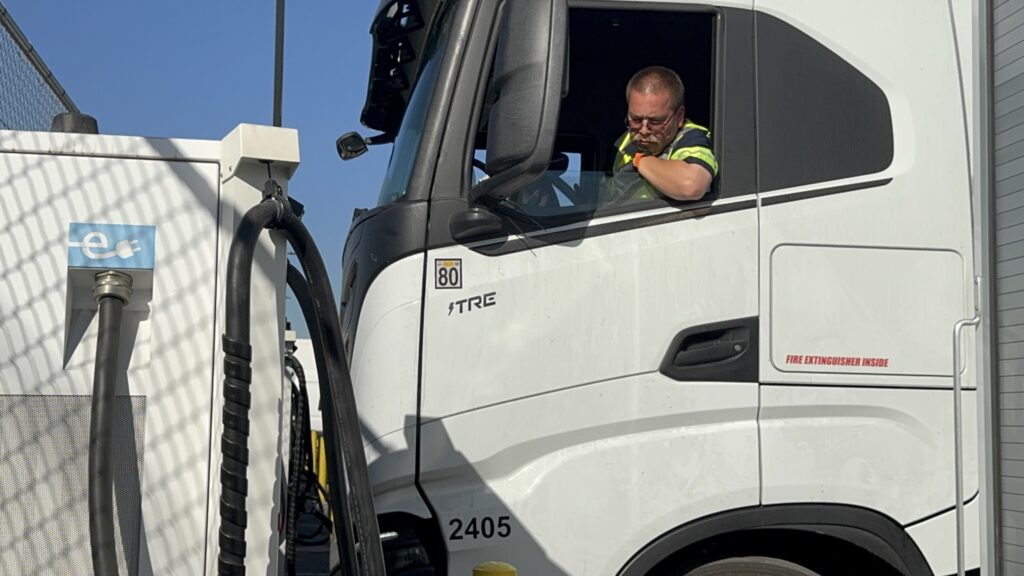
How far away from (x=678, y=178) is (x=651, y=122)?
1.05 ft

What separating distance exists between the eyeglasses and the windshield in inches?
25.1


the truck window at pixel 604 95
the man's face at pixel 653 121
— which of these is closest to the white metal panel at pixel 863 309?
the truck window at pixel 604 95

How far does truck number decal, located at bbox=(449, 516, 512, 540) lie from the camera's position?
328cm

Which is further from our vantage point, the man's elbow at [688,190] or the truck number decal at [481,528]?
the man's elbow at [688,190]

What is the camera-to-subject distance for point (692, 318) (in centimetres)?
337

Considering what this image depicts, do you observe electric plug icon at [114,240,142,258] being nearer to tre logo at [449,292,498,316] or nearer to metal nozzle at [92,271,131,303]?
metal nozzle at [92,271,131,303]

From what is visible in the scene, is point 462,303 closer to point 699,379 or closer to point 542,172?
point 542,172

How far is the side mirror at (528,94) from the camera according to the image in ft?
10.5

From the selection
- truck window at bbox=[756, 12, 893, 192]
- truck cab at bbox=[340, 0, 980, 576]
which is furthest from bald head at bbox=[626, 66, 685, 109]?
truck window at bbox=[756, 12, 893, 192]

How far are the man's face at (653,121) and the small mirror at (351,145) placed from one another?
1333 millimetres

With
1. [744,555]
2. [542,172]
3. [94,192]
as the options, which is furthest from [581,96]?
[94,192]

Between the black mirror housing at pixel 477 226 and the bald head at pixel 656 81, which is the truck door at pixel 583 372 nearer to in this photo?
the black mirror housing at pixel 477 226

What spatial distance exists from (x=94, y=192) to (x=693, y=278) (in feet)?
6.30

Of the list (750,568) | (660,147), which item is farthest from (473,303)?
(750,568)
